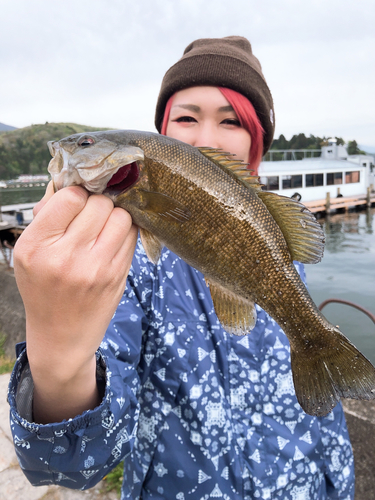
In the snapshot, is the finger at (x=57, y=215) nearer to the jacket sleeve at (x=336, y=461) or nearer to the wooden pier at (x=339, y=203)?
the jacket sleeve at (x=336, y=461)

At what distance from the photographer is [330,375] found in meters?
1.61

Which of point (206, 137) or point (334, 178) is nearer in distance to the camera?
point (206, 137)

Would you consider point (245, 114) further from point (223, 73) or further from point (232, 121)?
point (223, 73)

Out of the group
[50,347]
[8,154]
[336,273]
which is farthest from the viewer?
[8,154]

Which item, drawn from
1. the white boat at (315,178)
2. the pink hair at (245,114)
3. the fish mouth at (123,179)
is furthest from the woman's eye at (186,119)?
the white boat at (315,178)

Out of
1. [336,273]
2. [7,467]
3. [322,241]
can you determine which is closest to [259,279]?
[322,241]

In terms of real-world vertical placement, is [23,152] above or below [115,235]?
above

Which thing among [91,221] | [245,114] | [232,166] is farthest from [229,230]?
[245,114]

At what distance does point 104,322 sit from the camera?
51.6 inches

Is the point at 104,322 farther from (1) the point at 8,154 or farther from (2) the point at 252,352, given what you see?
(1) the point at 8,154

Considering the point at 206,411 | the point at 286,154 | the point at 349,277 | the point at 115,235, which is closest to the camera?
the point at 115,235

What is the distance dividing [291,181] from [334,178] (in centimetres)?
717

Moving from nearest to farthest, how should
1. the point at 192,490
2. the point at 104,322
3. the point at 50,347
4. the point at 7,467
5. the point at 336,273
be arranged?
the point at 50,347
the point at 104,322
the point at 192,490
the point at 7,467
the point at 336,273

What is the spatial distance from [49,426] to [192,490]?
110 centimetres
